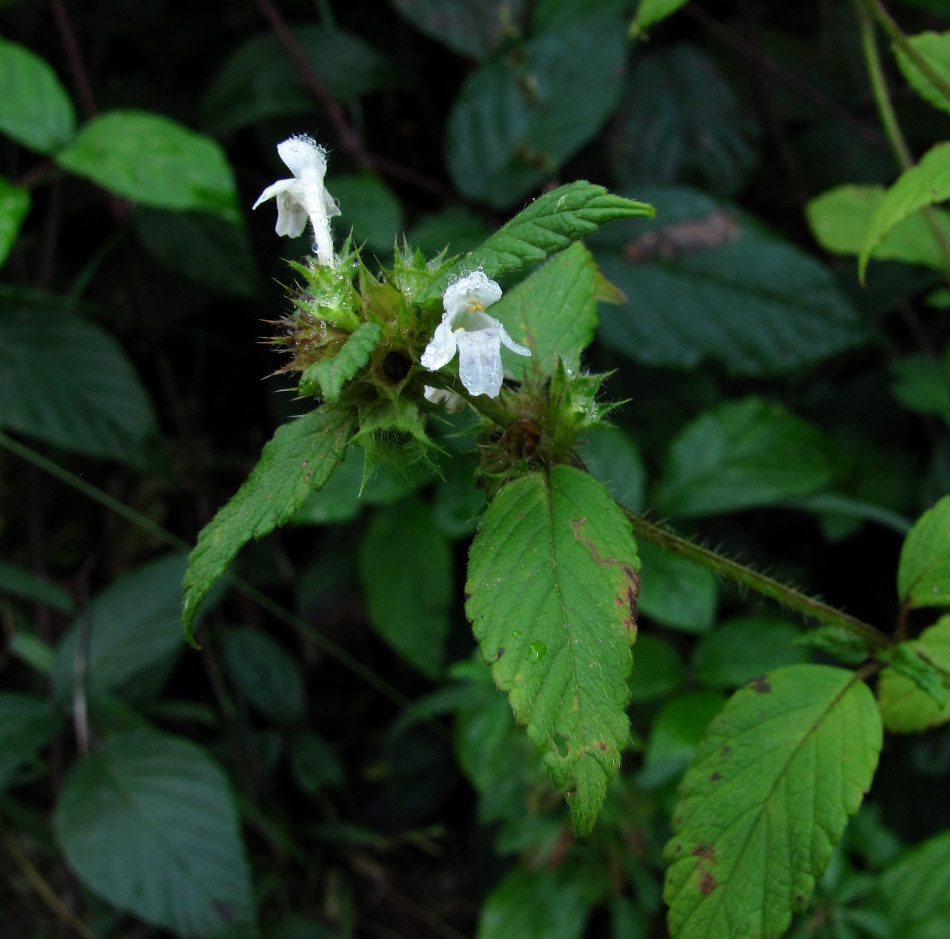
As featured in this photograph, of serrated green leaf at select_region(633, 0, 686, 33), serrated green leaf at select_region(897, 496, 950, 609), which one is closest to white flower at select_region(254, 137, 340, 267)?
serrated green leaf at select_region(633, 0, 686, 33)

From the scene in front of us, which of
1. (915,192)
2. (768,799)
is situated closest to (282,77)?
(915,192)

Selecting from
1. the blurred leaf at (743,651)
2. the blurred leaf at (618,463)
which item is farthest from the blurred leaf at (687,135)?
the blurred leaf at (743,651)

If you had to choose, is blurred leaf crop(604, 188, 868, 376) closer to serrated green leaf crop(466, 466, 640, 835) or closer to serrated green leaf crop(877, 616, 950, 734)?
serrated green leaf crop(877, 616, 950, 734)

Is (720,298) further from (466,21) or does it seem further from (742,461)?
(466,21)

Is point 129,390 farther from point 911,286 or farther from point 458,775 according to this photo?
point 911,286

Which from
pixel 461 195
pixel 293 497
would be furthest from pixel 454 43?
pixel 293 497

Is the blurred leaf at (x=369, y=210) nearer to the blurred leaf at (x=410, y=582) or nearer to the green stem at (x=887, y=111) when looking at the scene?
the blurred leaf at (x=410, y=582)
